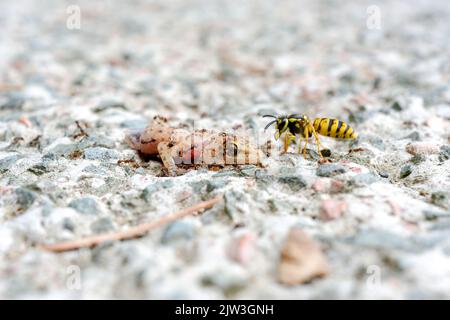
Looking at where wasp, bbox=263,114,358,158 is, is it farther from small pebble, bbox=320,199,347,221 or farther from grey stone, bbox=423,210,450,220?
grey stone, bbox=423,210,450,220

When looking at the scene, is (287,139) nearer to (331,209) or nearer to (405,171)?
(405,171)

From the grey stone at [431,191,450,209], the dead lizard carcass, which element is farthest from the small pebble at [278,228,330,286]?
the dead lizard carcass

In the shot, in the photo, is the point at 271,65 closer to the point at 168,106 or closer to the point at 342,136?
the point at 168,106

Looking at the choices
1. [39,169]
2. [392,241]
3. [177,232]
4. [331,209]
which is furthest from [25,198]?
[392,241]

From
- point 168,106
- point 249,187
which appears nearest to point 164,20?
point 168,106
